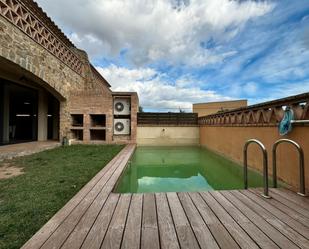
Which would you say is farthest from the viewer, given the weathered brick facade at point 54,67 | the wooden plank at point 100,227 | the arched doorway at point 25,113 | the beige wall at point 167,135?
the beige wall at point 167,135

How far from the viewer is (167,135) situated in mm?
11484

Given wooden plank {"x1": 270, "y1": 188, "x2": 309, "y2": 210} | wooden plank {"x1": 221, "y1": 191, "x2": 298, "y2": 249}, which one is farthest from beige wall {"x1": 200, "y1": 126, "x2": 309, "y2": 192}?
wooden plank {"x1": 221, "y1": 191, "x2": 298, "y2": 249}

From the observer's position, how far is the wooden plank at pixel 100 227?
59.1 inches

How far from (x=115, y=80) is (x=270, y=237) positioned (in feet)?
66.5

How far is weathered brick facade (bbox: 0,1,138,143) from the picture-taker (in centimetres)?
504

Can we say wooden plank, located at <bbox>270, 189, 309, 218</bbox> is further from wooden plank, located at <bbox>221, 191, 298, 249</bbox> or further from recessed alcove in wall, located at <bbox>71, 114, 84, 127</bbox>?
recessed alcove in wall, located at <bbox>71, 114, 84, 127</bbox>

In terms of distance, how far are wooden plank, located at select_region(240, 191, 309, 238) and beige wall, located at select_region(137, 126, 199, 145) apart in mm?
8670

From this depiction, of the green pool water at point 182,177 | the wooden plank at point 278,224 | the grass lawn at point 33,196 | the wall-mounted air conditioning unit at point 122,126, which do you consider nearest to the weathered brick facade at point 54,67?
the wall-mounted air conditioning unit at point 122,126

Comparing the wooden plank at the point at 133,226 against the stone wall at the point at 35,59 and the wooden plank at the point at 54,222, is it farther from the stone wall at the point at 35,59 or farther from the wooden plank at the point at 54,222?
the stone wall at the point at 35,59

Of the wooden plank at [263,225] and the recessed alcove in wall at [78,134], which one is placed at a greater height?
the recessed alcove in wall at [78,134]

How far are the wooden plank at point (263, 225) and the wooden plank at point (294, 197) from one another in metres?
0.66

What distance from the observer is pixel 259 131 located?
4.76m

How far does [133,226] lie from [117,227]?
0.48 ft

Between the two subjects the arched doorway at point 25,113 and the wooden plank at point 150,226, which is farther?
the arched doorway at point 25,113
